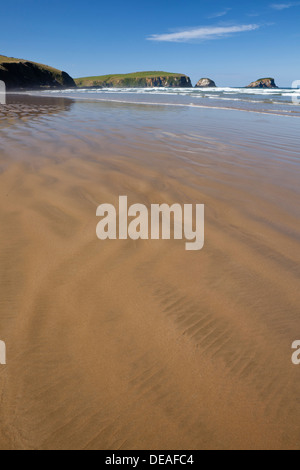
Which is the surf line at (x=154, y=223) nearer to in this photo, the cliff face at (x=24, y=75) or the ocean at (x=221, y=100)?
the ocean at (x=221, y=100)

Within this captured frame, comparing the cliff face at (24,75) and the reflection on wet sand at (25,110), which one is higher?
the cliff face at (24,75)

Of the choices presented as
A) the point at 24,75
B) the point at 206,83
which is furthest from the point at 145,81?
the point at 24,75

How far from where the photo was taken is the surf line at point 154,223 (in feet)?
7.16

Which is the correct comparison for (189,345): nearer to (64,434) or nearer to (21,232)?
(64,434)

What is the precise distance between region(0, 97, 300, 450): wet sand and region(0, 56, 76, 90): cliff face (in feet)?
203

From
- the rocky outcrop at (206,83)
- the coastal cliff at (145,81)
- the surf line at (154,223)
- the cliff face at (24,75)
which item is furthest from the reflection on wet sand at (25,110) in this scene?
the rocky outcrop at (206,83)

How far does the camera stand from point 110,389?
1128mm

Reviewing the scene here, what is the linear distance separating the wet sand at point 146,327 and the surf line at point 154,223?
93 mm

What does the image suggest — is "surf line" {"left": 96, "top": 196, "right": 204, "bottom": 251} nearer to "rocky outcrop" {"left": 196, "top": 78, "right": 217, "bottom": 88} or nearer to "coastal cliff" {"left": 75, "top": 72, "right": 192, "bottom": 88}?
"rocky outcrop" {"left": 196, "top": 78, "right": 217, "bottom": 88}

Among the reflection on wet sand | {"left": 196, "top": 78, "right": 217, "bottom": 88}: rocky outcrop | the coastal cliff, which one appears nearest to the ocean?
the reflection on wet sand

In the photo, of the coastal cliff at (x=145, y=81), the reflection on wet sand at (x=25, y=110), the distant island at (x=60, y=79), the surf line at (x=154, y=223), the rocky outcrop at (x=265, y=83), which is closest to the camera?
the surf line at (x=154, y=223)
